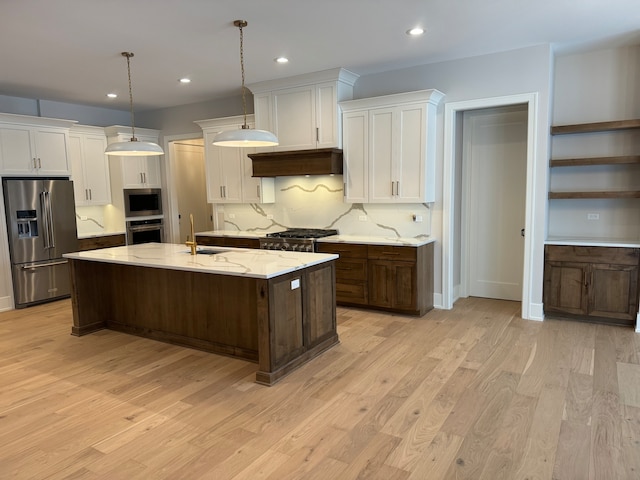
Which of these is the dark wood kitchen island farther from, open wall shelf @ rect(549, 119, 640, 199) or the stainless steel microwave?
open wall shelf @ rect(549, 119, 640, 199)

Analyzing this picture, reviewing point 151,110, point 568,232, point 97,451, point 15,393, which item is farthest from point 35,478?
point 151,110

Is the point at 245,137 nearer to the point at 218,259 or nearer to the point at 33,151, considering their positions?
the point at 218,259

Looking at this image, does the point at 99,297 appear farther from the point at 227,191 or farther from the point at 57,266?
the point at 227,191

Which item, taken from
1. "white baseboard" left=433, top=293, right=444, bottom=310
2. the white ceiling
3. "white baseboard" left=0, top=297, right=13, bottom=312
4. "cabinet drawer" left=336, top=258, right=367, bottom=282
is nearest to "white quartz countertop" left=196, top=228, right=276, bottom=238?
"cabinet drawer" left=336, top=258, right=367, bottom=282

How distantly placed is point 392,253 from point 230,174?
2765 mm

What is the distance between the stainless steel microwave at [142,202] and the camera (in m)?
6.90

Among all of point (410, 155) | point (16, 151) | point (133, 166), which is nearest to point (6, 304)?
point (16, 151)

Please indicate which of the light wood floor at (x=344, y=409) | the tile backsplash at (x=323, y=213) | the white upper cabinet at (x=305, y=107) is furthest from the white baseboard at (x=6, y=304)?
the white upper cabinet at (x=305, y=107)

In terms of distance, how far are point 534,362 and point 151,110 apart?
661 centimetres

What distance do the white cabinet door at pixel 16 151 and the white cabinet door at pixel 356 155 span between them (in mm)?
3944

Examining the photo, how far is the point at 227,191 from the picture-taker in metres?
6.46

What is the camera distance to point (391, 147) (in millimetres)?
5082

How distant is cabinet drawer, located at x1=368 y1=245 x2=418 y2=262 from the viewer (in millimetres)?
4766

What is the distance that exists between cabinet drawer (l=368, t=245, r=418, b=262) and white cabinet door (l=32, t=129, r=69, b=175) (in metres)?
4.27
